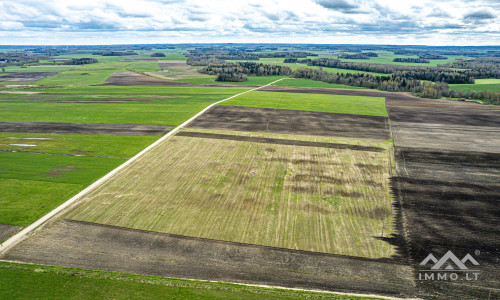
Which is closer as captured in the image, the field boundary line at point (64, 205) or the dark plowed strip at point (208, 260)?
the dark plowed strip at point (208, 260)

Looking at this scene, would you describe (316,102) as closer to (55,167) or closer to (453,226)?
(453,226)

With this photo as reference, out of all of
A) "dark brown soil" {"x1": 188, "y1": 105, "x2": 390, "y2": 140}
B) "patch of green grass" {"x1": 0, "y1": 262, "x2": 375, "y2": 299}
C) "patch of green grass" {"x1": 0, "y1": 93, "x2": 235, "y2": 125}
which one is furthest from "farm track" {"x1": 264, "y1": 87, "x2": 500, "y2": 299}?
"patch of green grass" {"x1": 0, "y1": 93, "x2": 235, "y2": 125}

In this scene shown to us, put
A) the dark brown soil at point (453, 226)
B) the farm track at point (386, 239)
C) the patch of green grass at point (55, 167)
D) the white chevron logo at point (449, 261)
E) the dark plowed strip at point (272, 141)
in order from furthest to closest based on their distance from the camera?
the dark plowed strip at point (272, 141), the patch of green grass at point (55, 167), the white chevron logo at point (449, 261), the farm track at point (386, 239), the dark brown soil at point (453, 226)

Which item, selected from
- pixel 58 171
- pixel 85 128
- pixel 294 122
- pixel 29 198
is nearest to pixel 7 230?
pixel 29 198

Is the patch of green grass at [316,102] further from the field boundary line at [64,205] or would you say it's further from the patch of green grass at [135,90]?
the field boundary line at [64,205]

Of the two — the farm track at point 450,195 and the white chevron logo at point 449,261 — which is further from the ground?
the farm track at point 450,195

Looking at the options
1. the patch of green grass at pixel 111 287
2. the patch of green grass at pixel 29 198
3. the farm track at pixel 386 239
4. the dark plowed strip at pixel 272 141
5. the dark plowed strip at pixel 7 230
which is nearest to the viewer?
the patch of green grass at pixel 111 287

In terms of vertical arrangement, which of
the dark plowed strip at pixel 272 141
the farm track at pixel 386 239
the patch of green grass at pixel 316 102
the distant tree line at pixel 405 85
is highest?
the distant tree line at pixel 405 85

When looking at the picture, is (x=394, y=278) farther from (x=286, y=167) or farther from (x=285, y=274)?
(x=286, y=167)

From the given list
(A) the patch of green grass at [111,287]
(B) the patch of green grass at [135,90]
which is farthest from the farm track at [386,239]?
(B) the patch of green grass at [135,90]
